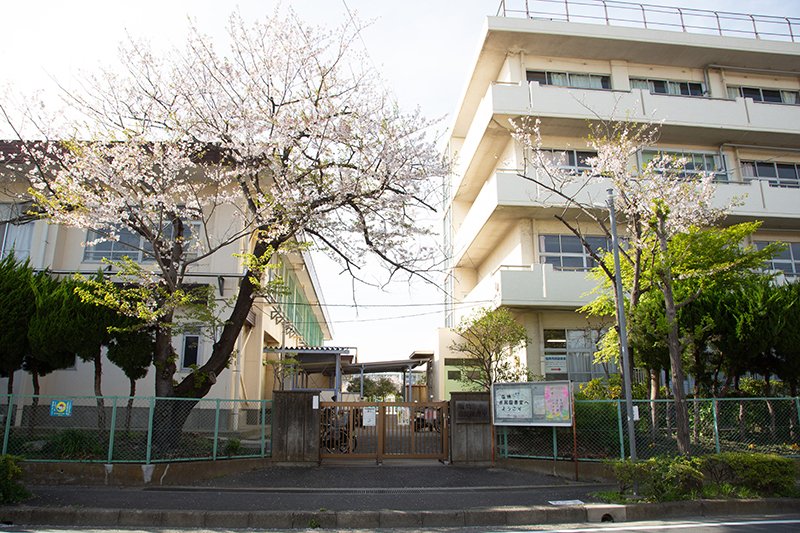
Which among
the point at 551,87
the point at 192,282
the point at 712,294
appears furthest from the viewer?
the point at 551,87

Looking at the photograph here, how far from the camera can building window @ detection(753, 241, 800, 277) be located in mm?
20438

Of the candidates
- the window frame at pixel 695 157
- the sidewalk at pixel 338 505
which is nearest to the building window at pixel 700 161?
the window frame at pixel 695 157

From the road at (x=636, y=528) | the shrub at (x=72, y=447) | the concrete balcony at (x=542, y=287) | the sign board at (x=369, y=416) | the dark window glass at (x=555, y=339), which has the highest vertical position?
the concrete balcony at (x=542, y=287)

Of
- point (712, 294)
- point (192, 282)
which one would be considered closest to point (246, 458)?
point (192, 282)

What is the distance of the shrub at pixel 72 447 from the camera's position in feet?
35.6

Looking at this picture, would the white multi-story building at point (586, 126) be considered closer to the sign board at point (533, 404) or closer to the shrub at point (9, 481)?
the sign board at point (533, 404)

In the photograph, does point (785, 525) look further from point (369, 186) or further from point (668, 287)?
point (369, 186)

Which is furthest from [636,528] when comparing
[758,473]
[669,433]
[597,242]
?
[597,242]

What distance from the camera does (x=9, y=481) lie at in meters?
8.08

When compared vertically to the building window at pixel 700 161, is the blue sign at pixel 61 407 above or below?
below

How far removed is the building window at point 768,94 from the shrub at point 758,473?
58.5 ft

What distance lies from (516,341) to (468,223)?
7.07m

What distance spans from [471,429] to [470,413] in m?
0.37

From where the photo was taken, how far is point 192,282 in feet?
54.6
